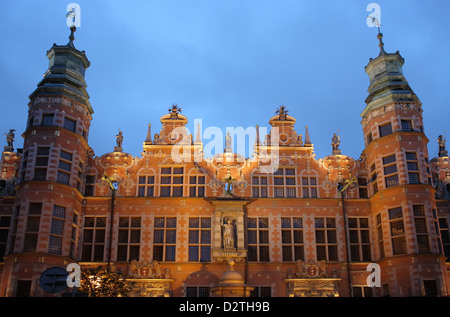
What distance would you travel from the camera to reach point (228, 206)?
3197 centimetres

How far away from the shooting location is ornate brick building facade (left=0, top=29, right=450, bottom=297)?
2952 cm

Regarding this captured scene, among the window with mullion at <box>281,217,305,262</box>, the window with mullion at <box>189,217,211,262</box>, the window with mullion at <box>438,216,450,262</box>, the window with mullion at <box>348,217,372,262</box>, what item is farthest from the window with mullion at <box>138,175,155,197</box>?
the window with mullion at <box>438,216,450,262</box>

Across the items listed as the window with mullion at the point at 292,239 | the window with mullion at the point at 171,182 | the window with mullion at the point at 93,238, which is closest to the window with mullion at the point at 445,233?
the window with mullion at the point at 292,239

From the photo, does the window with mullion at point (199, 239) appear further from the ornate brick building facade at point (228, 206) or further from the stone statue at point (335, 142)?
the stone statue at point (335, 142)

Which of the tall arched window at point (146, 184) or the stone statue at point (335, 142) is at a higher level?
the stone statue at point (335, 142)

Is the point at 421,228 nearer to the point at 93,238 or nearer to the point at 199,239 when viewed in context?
the point at 199,239

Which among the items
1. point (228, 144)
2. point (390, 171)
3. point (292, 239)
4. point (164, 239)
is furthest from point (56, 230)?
point (390, 171)

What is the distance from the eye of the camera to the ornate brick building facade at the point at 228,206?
96.8 ft

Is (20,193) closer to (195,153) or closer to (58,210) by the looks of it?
(58,210)

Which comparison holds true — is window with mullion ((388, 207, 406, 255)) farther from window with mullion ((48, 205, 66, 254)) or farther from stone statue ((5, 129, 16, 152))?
stone statue ((5, 129, 16, 152))

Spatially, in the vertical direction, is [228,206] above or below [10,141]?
below

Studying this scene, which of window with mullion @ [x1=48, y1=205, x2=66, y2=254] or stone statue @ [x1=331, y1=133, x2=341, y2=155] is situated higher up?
stone statue @ [x1=331, y1=133, x2=341, y2=155]

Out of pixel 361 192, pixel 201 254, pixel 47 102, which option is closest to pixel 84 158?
pixel 47 102

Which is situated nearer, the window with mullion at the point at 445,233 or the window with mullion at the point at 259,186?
the window with mullion at the point at 445,233
